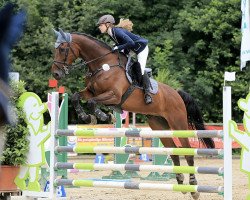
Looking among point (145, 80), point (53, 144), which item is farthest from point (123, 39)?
point (53, 144)

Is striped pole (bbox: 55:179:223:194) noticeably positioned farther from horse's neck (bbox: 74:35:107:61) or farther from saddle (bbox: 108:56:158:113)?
horse's neck (bbox: 74:35:107:61)

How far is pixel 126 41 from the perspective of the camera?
25.2ft

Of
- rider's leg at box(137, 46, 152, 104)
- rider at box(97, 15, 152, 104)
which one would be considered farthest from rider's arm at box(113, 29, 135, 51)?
rider's leg at box(137, 46, 152, 104)

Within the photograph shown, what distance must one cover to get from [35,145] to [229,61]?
49.5 feet

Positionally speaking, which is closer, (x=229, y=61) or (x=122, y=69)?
(x=122, y=69)

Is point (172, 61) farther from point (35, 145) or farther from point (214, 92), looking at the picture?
point (35, 145)

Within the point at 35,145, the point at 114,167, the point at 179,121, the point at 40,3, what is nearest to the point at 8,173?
the point at 35,145

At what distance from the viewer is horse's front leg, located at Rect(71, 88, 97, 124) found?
726 centimetres

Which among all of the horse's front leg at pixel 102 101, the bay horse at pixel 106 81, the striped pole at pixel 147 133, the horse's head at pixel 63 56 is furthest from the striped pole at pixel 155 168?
the horse's head at pixel 63 56

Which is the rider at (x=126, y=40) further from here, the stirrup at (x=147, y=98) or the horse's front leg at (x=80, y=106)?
the horse's front leg at (x=80, y=106)

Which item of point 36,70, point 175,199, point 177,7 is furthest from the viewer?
point 177,7

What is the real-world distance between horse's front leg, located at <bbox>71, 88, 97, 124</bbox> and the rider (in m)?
0.67

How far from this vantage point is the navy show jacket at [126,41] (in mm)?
7652

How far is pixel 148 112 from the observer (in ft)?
26.1
